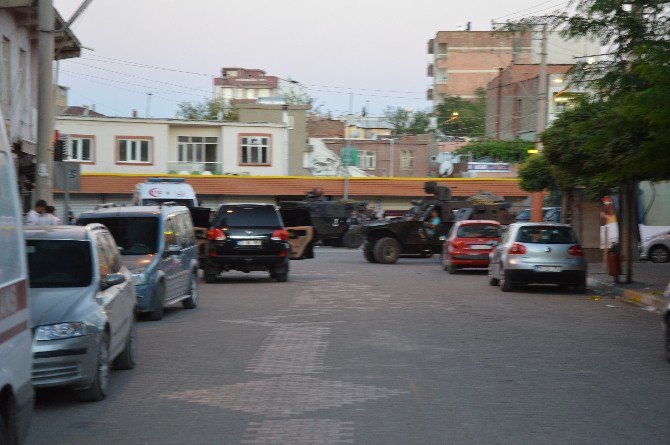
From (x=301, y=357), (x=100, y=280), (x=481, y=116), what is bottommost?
(x=301, y=357)

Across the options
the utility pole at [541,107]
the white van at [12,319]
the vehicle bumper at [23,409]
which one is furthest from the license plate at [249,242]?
the vehicle bumper at [23,409]

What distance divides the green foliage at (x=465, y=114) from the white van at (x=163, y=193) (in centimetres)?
6798

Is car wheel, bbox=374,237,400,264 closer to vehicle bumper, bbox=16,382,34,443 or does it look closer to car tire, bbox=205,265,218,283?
car tire, bbox=205,265,218,283

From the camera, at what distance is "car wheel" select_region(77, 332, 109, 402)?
29.8 ft

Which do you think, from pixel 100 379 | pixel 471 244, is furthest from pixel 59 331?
pixel 471 244

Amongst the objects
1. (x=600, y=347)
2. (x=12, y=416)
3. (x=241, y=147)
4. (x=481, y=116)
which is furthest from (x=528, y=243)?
(x=481, y=116)

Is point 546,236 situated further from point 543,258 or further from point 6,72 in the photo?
point 6,72

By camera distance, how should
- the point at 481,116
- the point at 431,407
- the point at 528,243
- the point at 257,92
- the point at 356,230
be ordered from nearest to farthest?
1. the point at 431,407
2. the point at 528,243
3. the point at 356,230
4. the point at 481,116
5. the point at 257,92

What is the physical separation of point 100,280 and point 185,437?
2.78 m

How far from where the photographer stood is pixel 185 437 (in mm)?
7707

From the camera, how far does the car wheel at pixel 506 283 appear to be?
22062 millimetres

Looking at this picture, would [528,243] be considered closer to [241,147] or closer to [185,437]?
[185,437]

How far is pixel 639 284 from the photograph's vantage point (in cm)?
2350

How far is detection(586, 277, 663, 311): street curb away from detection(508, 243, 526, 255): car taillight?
2.22 m
